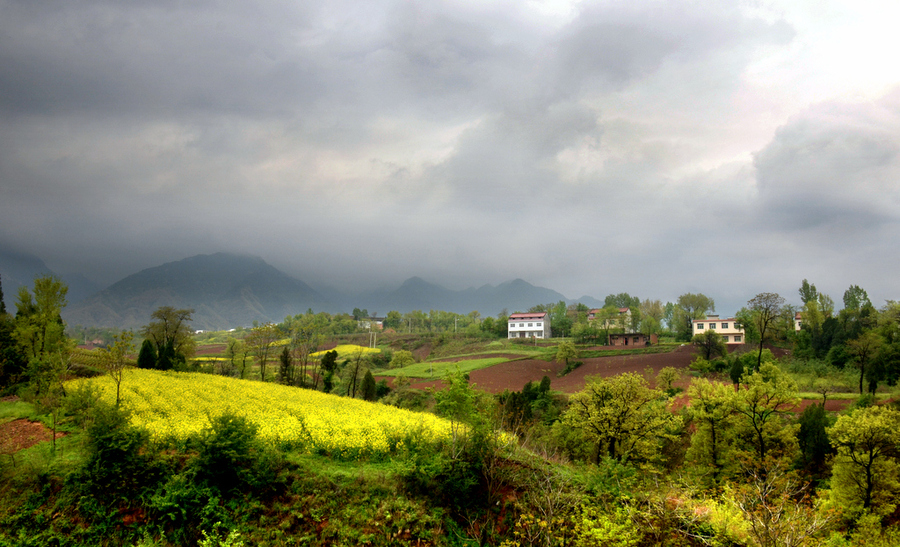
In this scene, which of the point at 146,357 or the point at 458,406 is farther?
the point at 146,357

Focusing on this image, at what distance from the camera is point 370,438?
61.4 feet

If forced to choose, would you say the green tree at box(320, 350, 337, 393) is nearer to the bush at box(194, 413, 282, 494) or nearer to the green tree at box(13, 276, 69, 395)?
the green tree at box(13, 276, 69, 395)

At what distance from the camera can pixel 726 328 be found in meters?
79.3

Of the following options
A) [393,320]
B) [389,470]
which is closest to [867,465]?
[389,470]

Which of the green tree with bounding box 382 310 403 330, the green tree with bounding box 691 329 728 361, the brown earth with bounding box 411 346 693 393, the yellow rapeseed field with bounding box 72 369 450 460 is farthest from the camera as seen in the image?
the green tree with bounding box 382 310 403 330

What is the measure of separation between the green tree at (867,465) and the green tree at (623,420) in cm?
824

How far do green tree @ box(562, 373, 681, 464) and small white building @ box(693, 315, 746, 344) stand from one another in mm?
57157

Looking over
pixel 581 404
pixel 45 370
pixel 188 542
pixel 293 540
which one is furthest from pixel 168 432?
pixel 581 404

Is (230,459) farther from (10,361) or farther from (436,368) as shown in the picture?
(436,368)

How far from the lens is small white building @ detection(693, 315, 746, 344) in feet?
252

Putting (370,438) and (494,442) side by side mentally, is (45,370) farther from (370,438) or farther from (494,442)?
(494,442)

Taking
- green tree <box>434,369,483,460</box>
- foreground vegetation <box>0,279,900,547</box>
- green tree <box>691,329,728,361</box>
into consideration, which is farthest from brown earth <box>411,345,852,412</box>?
green tree <box>434,369,483,460</box>

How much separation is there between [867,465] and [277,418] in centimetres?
3038

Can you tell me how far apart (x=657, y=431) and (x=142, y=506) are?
26.8 metres
